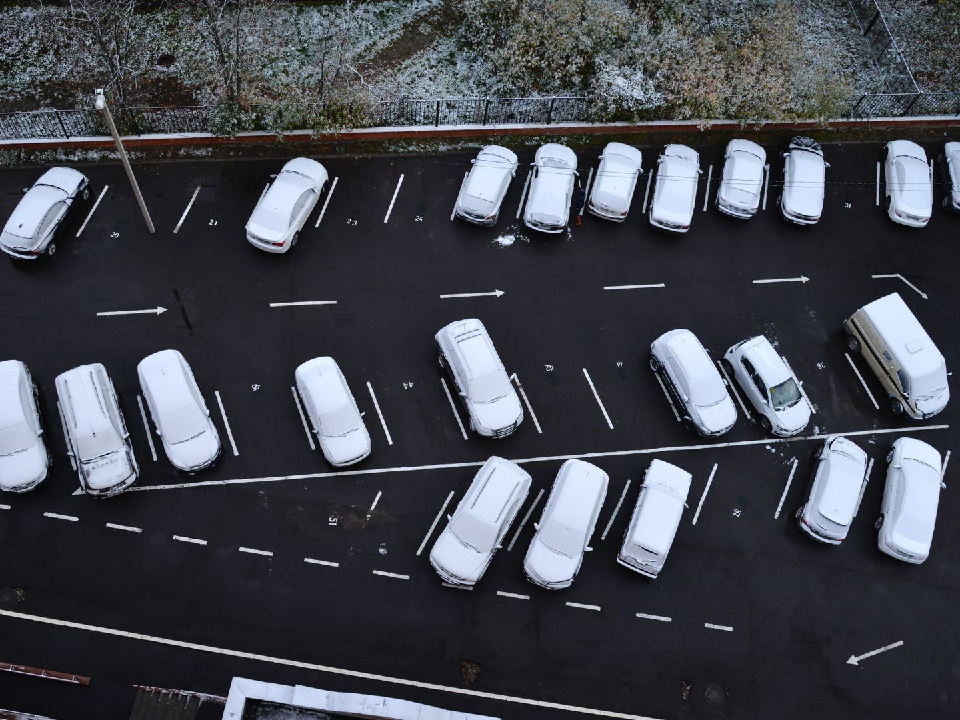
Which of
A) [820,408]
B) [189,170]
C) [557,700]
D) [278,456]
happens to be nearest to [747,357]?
[820,408]

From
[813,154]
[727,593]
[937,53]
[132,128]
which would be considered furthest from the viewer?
[937,53]

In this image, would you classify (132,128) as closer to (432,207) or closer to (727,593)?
(432,207)

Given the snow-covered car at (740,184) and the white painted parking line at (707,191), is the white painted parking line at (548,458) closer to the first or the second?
the snow-covered car at (740,184)

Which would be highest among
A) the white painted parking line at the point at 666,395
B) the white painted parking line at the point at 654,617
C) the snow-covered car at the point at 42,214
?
the snow-covered car at the point at 42,214

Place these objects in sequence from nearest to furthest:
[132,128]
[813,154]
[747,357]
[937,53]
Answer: [747,357] → [132,128] → [813,154] → [937,53]

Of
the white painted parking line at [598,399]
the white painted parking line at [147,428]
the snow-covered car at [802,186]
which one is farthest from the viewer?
the snow-covered car at [802,186]

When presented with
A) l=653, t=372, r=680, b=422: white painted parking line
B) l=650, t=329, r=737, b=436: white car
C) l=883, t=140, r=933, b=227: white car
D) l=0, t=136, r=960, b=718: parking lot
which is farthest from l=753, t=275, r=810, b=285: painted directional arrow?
l=653, t=372, r=680, b=422: white painted parking line

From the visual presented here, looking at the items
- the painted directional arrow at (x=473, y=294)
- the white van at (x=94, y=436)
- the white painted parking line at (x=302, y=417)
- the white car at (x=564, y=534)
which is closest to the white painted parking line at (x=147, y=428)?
the white van at (x=94, y=436)
